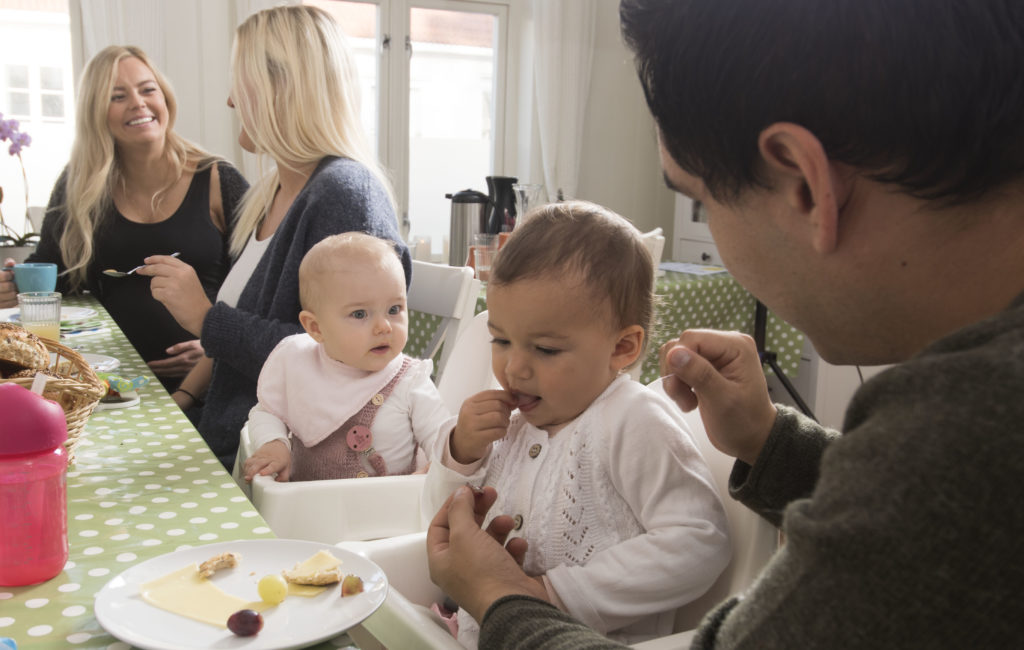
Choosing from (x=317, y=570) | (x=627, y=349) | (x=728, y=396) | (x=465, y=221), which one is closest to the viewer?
(x=317, y=570)

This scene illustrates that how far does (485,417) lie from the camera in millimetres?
1149

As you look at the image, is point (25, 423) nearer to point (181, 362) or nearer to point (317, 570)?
point (317, 570)

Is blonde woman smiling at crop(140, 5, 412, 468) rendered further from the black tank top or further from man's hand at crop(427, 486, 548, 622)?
man's hand at crop(427, 486, 548, 622)

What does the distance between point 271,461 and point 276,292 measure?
20.0 inches

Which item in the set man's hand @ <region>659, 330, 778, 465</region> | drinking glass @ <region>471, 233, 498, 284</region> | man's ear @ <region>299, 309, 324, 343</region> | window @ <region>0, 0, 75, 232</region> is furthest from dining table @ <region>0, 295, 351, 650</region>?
window @ <region>0, 0, 75, 232</region>

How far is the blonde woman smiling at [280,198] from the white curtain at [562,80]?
9.34ft

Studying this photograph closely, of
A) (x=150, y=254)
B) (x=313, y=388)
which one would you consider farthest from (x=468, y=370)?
(x=150, y=254)

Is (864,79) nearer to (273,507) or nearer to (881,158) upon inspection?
(881,158)

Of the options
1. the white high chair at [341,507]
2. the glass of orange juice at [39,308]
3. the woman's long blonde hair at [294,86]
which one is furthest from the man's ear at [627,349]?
the glass of orange juice at [39,308]

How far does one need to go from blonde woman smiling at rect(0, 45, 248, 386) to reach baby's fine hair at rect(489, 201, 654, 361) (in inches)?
66.4

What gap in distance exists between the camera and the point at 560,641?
715 mm

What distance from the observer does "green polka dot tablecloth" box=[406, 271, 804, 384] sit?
3499mm

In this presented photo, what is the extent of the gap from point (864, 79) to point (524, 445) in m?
0.81

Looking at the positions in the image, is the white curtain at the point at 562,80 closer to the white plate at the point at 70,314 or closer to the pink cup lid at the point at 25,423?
the white plate at the point at 70,314
